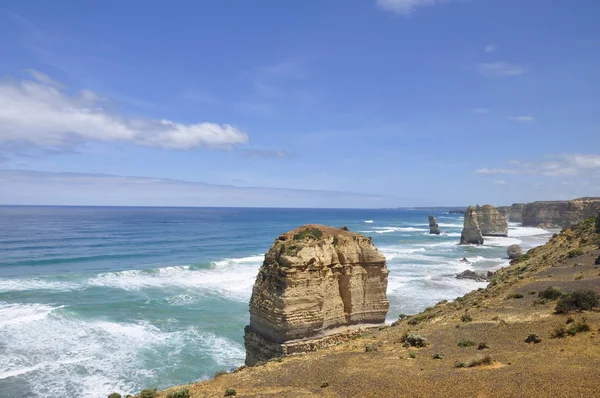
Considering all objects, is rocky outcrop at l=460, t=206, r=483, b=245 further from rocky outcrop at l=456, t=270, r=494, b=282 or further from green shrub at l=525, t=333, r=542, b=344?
green shrub at l=525, t=333, r=542, b=344

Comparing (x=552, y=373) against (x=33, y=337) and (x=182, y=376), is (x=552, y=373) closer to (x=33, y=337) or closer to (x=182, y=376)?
(x=182, y=376)

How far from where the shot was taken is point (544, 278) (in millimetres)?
24406

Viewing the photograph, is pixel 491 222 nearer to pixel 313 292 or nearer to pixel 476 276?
pixel 476 276

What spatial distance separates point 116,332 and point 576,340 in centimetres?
2659

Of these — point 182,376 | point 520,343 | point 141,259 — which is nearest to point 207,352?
point 182,376

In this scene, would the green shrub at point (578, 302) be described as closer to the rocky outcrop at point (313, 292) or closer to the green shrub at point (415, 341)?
the green shrub at point (415, 341)

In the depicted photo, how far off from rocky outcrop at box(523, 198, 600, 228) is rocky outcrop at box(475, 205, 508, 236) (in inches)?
667

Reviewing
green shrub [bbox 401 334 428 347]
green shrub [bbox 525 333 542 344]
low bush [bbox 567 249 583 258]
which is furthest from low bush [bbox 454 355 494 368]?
low bush [bbox 567 249 583 258]

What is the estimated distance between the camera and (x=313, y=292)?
60.6 ft

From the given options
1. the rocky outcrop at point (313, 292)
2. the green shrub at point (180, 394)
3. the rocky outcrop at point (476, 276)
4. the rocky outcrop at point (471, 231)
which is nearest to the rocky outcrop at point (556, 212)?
the rocky outcrop at point (471, 231)

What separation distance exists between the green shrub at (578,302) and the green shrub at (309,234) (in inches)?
407

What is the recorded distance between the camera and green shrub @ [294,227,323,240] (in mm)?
19297

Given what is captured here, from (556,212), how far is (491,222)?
42.2 meters

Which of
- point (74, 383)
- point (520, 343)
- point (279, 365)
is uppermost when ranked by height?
point (520, 343)
